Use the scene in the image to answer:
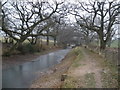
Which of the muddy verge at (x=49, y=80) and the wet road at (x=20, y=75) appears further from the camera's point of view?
the wet road at (x=20, y=75)

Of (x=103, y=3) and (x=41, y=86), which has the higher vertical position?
(x=103, y=3)

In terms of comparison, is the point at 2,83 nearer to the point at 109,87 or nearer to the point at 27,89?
the point at 27,89

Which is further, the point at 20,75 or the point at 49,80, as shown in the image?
the point at 20,75

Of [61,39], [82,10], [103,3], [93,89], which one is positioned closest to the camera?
[93,89]

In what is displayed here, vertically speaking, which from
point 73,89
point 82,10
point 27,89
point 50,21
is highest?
point 82,10

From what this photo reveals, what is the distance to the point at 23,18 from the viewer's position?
101 ft

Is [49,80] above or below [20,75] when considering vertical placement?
above

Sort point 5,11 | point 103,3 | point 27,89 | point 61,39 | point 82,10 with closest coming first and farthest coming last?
point 27,89 → point 5,11 → point 103,3 → point 82,10 → point 61,39

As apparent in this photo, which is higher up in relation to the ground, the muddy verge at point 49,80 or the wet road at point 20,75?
the muddy verge at point 49,80

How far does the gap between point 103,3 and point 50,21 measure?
8.19m

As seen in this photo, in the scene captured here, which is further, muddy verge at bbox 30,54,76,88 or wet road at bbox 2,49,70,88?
wet road at bbox 2,49,70,88

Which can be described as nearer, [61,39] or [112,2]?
[112,2]

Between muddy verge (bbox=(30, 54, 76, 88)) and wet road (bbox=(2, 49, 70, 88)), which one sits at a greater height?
muddy verge (bbox=(30, 54, 76, 88))

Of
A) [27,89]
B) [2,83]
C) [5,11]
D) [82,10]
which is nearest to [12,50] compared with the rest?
[5,11]
